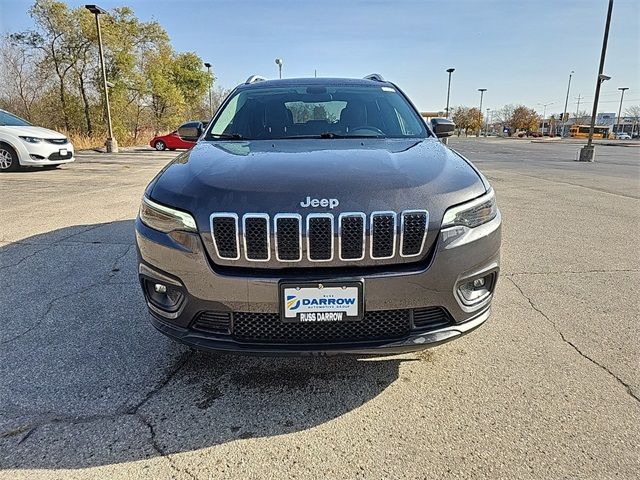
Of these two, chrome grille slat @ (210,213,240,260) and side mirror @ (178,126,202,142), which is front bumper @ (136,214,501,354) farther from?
side mirror @ (178,126,202,142)

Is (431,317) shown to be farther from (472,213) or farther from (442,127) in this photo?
(442,127)

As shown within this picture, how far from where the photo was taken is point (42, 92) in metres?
24.4

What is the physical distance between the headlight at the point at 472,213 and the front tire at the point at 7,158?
41.0 feet

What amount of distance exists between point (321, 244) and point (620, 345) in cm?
221

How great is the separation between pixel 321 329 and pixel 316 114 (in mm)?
2003

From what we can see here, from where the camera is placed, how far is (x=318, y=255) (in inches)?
76.5

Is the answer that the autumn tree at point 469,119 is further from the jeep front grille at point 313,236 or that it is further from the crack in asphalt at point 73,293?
the jeep front grille at point 313,236

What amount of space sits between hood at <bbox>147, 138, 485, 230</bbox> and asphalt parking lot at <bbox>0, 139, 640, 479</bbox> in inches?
38.5

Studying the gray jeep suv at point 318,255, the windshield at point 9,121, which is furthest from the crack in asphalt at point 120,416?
the windshield at point 9,121

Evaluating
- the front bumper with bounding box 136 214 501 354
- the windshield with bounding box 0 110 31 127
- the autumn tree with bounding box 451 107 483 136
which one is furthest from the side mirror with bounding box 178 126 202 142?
the autumn tree with bounding box 451 107 483 136

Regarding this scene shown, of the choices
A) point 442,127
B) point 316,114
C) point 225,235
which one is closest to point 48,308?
point 225,235

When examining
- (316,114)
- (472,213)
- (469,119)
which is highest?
(469,119)

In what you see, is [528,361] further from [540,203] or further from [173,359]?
[540,203]

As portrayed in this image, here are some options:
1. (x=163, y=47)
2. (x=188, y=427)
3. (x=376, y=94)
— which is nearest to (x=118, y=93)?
(x=163, y=47)
